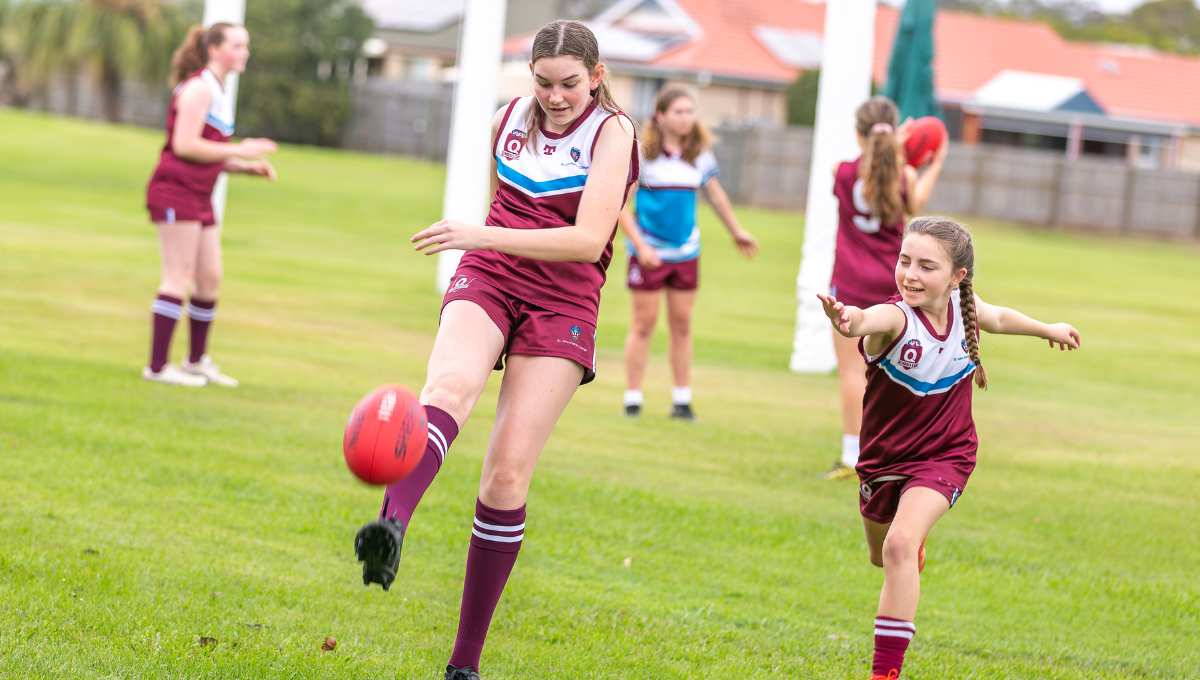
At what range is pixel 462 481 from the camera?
8531 mm

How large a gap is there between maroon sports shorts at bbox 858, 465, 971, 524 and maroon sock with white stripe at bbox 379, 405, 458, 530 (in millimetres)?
1569

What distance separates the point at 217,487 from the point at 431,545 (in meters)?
1.35

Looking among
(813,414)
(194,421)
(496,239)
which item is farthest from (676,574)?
(813,414)

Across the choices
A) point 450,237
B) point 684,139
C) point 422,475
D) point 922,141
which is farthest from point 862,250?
point 422,475

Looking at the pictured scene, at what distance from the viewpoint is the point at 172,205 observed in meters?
10.5

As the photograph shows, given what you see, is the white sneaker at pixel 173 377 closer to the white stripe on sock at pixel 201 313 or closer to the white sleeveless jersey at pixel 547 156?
the white stripe on sock at pixel 201 313

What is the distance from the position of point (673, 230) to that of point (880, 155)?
243cm

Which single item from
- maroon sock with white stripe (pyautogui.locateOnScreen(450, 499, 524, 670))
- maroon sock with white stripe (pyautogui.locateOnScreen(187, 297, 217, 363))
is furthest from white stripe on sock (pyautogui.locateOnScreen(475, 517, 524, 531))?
maroon sock with white stripe (pyautogui.locateOnScreen(187, 297, 217, 363))

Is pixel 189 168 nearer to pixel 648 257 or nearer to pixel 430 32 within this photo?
pixel 648 257

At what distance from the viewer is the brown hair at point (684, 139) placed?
1114 cm

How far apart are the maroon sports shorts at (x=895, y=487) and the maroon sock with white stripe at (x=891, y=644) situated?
1.52 feet

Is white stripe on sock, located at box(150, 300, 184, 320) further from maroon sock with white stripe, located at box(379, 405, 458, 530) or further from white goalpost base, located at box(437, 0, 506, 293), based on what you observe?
maroon sock with white stripe, located at box(379, 405, 458, 530)

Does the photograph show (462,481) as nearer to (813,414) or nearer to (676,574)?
(676,574)

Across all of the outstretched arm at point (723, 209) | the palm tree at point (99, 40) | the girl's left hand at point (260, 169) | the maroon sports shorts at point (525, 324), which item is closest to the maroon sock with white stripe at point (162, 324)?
the girl's left hand at point (260, 169)
